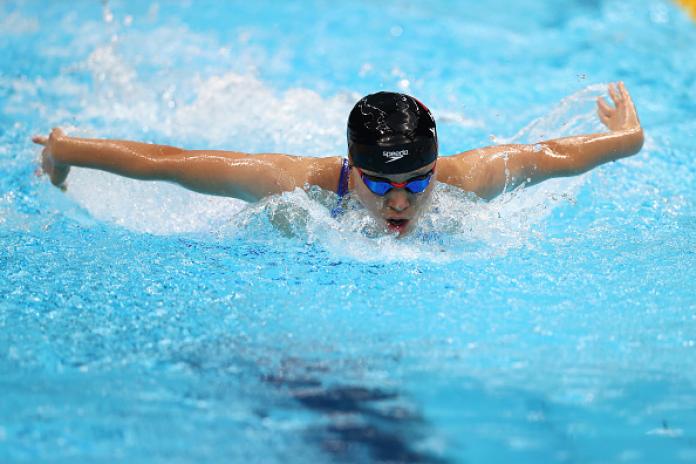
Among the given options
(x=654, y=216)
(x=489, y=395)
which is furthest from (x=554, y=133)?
(x=489, y=395)

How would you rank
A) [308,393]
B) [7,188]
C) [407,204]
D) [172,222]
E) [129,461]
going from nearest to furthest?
[129,461]
[308,393]
[407,204]
[172,222]
[7,188]

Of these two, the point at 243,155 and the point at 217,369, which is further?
the point at 243,155

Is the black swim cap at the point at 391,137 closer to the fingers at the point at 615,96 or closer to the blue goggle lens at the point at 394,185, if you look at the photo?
the blue goggle lens at the point at 394,185

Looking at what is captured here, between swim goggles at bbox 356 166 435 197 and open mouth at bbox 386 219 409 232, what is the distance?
159mm

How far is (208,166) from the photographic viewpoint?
319cm

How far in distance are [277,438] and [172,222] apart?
1805mm

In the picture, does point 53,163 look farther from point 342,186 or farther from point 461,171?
point 461,171

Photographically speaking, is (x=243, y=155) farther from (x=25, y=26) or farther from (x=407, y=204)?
(x=25, y=26)

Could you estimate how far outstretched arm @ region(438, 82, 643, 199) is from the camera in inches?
133

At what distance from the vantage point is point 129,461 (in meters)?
2.17

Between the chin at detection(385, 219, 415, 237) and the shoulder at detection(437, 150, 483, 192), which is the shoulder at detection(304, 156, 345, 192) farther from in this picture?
the shoulder at detection(437, 150, 483, 192)

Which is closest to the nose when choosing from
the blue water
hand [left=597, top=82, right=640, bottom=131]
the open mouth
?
the open mouth

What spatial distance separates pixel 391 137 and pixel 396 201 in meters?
0.24

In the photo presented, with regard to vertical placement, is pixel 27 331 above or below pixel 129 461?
above
